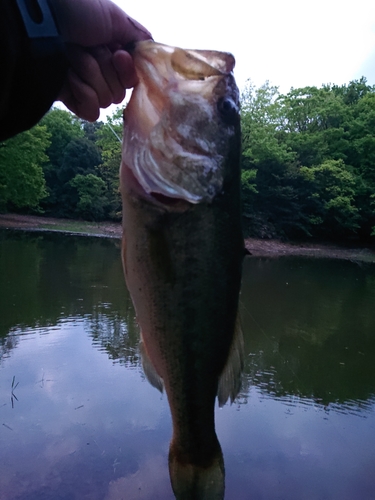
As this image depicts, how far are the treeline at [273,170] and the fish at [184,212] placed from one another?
23839mm

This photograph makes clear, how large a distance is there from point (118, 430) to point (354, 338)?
6363mm

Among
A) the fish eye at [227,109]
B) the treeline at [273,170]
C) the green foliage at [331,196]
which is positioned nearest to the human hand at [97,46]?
the fish eye at [227,109]

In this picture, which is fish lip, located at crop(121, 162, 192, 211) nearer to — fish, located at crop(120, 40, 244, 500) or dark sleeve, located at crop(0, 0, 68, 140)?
fish, located at crop(120, 40, 244, 500)

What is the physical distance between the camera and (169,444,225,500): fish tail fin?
1856 millimetres

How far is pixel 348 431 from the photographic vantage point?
578cm

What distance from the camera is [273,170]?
92.3 feet

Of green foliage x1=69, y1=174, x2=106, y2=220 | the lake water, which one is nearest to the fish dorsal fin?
the lake water

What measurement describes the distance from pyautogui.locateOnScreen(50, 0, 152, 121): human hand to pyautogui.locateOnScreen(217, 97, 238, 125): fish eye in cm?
40

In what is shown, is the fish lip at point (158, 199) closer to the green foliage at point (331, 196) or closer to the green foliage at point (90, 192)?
Result: the green foliage at point (90, 192)

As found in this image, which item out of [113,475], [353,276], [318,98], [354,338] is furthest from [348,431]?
[318,98]

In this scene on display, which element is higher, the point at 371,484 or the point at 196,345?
the point at 196,345

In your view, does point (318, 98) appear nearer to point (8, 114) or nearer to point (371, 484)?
point (371, 484)

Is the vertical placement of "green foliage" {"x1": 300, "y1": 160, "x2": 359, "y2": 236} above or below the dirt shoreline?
above

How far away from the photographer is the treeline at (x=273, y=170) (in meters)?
25.6
